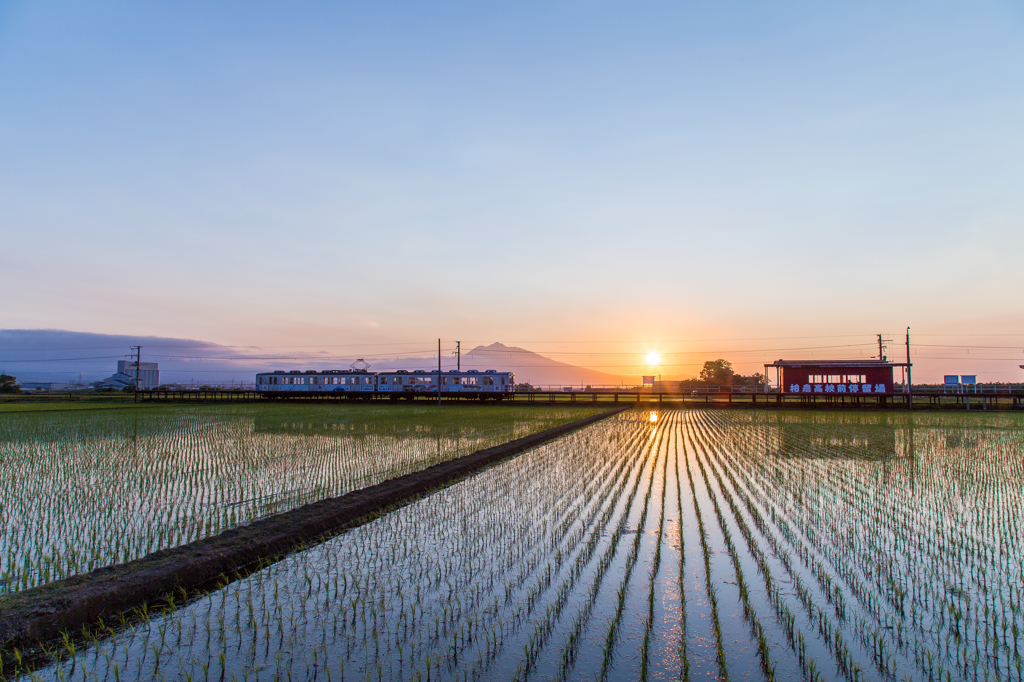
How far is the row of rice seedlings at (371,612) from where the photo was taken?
3.42 meters

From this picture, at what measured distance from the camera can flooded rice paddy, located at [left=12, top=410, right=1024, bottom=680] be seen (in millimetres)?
3400

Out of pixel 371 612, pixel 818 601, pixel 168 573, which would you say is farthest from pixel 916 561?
pixel 168 573

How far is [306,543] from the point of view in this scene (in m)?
5.99

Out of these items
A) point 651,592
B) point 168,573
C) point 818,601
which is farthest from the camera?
point 168,573

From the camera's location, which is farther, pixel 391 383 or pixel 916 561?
pixel 391 383

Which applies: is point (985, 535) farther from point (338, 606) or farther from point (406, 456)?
point (406, 456)

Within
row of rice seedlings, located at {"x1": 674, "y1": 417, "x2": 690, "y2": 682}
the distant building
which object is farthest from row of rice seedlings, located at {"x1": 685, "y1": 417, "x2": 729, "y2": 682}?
the distant building

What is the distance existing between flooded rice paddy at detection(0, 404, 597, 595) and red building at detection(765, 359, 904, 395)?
2952 cm

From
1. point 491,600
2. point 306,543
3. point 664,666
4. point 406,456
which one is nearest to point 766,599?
point 664,666

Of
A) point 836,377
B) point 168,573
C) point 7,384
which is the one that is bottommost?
point 168,573

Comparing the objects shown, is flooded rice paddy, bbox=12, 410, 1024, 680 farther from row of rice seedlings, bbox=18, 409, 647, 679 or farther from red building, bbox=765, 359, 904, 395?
red building, bbox=765, 359, 904, 395

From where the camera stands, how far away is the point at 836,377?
4012 centimetres

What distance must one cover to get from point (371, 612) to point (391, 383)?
4712 centimetres

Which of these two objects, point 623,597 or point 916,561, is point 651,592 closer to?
point 623,597
